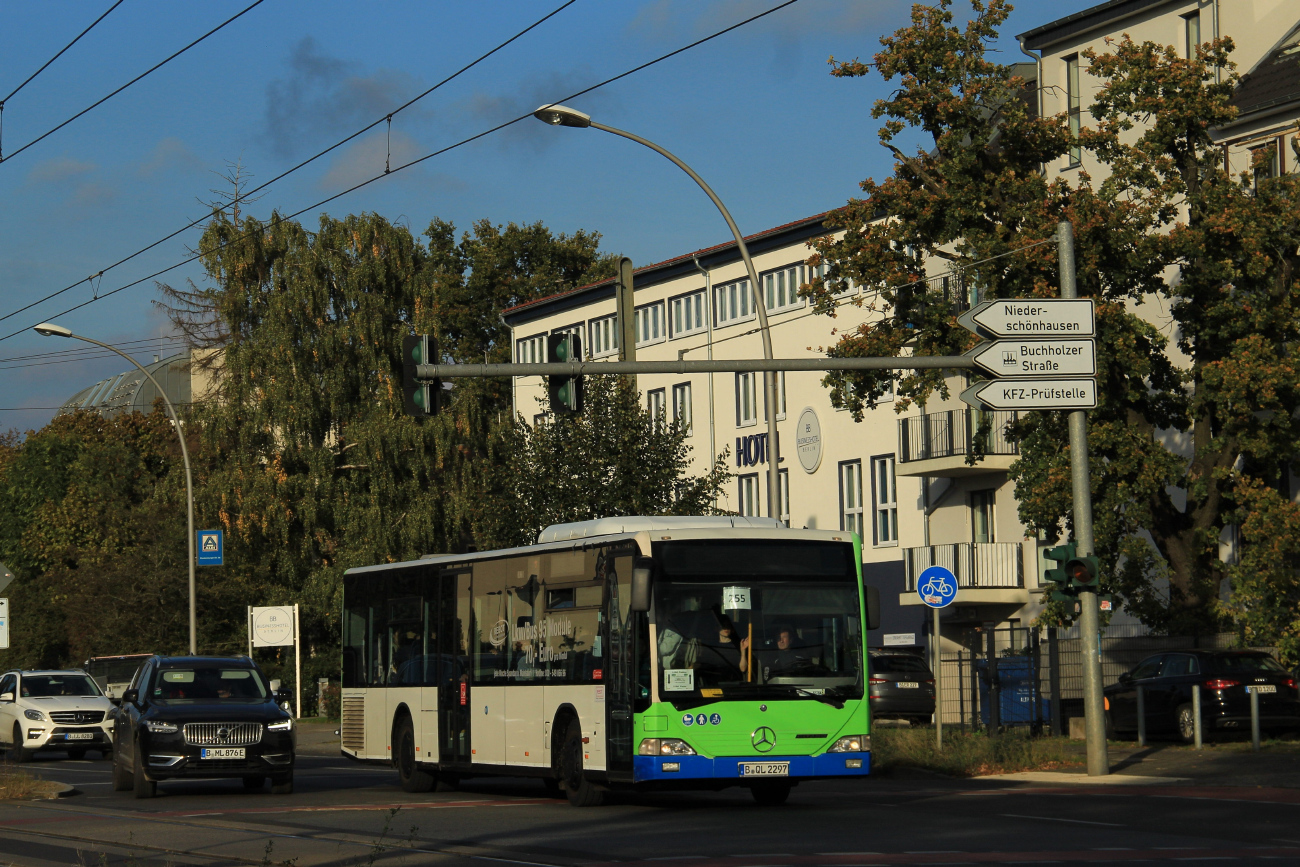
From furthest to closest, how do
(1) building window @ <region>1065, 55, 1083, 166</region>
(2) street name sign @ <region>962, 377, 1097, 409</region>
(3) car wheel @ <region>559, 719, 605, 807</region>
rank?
(1) building window @ <region>1065, 55, 1083, 166</region>
(2) street name sign @ <region>962, 377, 1097, 409</region>
(3) car wheel @ <region>559, 719, 605, 807</region>

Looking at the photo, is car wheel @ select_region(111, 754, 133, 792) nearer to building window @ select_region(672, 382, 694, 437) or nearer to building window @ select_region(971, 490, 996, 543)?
building window @ select_region(971, 490, 996, 543)

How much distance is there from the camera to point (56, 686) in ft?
116

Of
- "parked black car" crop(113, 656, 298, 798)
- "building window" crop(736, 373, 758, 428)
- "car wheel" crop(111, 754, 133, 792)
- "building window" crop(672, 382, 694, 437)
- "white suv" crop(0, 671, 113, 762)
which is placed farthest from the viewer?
"building window" crop(672, 382, 694, 437)

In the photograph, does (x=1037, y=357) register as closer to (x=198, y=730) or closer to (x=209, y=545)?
(x=198, y=730)

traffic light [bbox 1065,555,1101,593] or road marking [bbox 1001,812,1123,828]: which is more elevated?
traffic light [bbox 1065,555,1101,593]

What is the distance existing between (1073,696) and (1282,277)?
8294 millimetres

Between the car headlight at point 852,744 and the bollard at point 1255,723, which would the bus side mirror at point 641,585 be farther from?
the bollard at point 1255,723

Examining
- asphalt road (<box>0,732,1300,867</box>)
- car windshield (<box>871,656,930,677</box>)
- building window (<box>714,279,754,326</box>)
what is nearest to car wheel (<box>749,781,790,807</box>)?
asphalt road (<box>0,732,1300,867</box>)

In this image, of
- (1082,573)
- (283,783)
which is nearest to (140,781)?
(283,783)

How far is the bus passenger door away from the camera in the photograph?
72.2 ft

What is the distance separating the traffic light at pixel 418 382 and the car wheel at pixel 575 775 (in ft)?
12.4

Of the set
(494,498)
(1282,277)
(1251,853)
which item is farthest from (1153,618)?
(1251,853)

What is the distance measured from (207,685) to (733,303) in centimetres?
3341

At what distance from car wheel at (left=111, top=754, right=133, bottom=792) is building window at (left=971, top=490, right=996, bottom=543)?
91.0 ft
